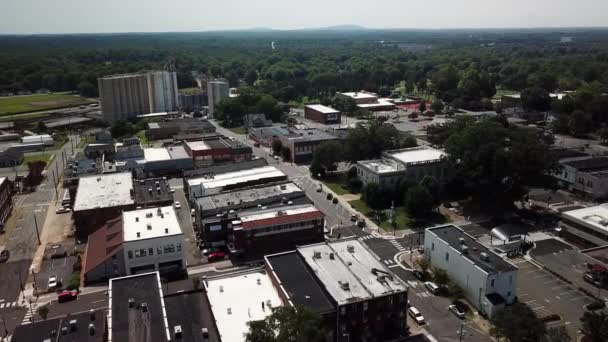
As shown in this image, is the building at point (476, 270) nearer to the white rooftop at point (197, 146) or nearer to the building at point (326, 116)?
the white rooftop at point (197, 146)

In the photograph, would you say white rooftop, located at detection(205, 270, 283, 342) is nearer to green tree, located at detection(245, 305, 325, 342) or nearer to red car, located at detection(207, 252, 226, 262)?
green tree, located at detection(245, 305, 325, 342)

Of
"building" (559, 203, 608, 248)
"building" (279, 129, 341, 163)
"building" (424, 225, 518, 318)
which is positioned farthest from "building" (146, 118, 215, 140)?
"building" (559, 203, 608, 248)

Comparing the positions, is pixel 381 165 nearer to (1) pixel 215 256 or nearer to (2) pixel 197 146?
(1) pixel 215 256

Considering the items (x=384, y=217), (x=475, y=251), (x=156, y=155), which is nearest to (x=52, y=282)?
(x=384, y=217)

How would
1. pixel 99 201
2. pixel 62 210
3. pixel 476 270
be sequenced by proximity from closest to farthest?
pixel 476 270 → pixel 99 201 → pixel 62 210

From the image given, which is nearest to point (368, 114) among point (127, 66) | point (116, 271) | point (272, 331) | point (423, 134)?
point (423, 134)

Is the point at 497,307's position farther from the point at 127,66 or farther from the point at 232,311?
the point at 127,66
